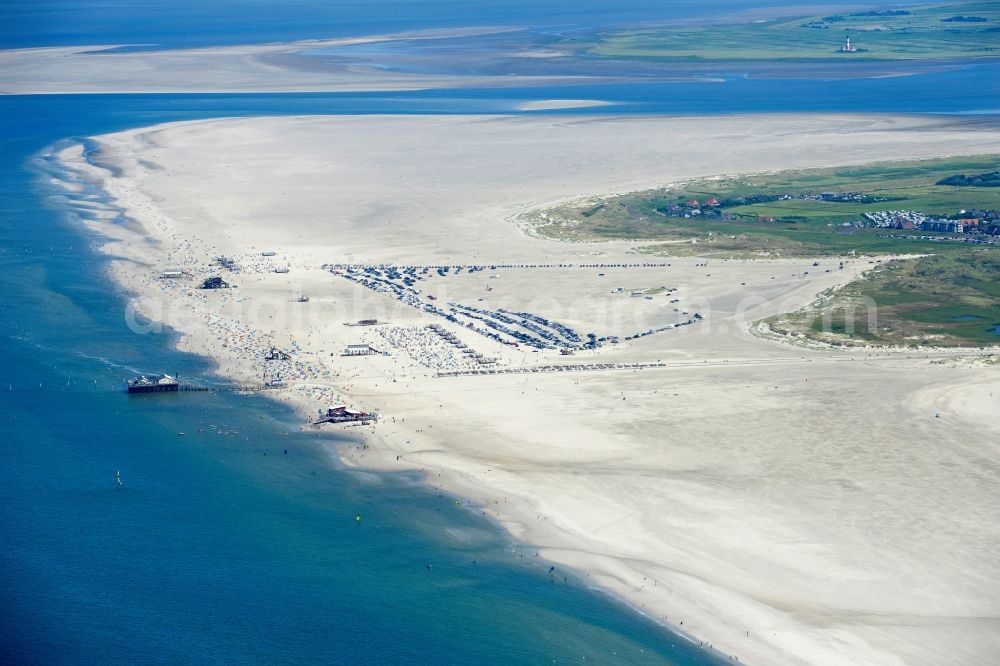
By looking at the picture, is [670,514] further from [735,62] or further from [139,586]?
[735,62]

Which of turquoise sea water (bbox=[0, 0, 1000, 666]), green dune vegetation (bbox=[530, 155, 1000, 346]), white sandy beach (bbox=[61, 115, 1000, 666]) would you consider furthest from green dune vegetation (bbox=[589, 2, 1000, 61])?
turquoise sea water (bbox=[0, 0, 1000, 666])

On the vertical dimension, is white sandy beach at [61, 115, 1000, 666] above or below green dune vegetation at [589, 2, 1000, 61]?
below

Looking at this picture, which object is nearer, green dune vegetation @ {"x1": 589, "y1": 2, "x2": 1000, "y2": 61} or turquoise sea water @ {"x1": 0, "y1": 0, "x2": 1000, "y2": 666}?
turquoise sea water @ {"x1": 0, "y1": 0, "x2": 1000, "y2": 666}

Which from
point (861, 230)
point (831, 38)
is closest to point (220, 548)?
point (861, 230)

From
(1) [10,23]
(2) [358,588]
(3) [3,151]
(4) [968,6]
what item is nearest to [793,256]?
(2) [358,588]

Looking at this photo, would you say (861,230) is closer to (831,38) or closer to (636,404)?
(636,404)

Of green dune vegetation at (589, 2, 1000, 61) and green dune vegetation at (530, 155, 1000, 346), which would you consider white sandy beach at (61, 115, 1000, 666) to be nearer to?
green dune vegetation at (530, 155, 1000, 346)

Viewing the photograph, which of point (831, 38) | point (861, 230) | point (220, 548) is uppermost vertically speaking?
point (831, 38)

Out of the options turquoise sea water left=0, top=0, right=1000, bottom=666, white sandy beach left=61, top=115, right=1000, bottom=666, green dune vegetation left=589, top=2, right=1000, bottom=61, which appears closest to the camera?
turquoise sea water left=0, top=0, right=1000, bottom=666
